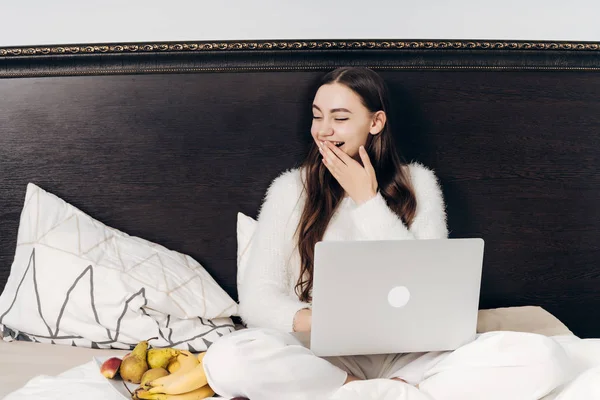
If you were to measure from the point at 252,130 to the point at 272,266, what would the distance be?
0.46m

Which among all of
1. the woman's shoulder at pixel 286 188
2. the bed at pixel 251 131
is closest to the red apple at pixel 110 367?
the bed at pixel 251 131

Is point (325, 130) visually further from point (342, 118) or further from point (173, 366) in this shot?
point (173, 366)

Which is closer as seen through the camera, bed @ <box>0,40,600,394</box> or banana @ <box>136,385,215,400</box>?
banana @ <box>136,385,215,400</box>

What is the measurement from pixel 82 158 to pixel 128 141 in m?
0.15

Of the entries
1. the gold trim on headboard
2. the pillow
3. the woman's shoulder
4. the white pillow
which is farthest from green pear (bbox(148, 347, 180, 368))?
the gold trim on headboard

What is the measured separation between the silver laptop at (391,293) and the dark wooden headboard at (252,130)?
722mm

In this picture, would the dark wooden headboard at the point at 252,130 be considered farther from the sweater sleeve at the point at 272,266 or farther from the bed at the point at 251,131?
the sweater sleeve at the point at 272,266

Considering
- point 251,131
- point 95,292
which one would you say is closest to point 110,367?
point 95,292

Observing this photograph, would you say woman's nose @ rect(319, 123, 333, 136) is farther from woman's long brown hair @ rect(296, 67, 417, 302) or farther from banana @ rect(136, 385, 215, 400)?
banana @ rect(136, 385, 215, 400)

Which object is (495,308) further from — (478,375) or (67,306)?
(67,306)

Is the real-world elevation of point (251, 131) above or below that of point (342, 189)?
above

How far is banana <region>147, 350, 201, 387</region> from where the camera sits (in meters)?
1.34

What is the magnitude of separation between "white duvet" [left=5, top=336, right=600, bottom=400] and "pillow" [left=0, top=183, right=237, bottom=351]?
0.20m

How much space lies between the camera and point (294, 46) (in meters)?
1.80
